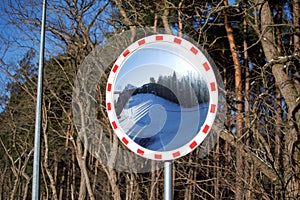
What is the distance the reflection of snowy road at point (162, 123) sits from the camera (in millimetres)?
1854

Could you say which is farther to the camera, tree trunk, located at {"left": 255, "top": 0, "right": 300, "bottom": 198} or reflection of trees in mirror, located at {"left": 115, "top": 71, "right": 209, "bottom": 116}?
tree trunk, located at {"left": 255, "top": 0, "right": 300, "bottom": 198}

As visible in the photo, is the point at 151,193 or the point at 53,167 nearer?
the point at 151,193

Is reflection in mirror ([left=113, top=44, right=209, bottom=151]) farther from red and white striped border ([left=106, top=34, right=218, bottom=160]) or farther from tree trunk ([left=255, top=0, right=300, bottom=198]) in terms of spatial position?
tree trunk ([left=255, top=0, right=300, bottom=198])

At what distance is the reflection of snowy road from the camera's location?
1.85m

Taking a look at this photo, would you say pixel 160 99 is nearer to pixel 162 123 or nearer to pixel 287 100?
pixel 162 123

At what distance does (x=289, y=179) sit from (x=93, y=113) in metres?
2.48

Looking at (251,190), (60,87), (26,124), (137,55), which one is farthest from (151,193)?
(26,124)

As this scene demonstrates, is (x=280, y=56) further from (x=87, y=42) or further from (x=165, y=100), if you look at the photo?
(x=87, y=42)

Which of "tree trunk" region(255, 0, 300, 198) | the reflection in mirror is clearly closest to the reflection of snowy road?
the reflection in mirror

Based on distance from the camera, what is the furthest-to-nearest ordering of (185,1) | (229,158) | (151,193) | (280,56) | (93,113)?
(151,193), (185,1), (280,56), (229,158), (93,113)

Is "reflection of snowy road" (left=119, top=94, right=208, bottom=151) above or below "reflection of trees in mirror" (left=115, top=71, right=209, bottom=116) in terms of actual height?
below

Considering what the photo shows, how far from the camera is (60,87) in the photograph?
13.2 m

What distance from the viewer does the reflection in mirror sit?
187 cm

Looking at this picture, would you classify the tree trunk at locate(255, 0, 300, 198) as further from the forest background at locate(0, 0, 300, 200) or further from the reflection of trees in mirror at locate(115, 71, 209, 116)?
the reflection of trees in mirror at locate(115, 71, 209, 116)
